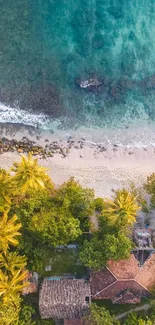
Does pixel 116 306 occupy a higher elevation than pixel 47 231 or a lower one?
lower

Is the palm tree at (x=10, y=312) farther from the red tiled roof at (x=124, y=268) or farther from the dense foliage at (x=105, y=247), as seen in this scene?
the red tiled roof at (x=124, y=268)

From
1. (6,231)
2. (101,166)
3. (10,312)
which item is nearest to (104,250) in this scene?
(6,231)

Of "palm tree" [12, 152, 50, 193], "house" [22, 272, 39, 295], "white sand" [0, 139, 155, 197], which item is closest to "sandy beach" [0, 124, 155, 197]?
"white sand" [0, 139, 155, 197]

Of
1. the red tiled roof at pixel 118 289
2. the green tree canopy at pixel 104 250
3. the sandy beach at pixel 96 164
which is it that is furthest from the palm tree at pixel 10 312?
the sandy beach at pixel 96 164

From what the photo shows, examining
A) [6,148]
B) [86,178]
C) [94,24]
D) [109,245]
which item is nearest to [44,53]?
[94,24]

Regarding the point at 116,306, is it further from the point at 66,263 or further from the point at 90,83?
the point at 90,83
